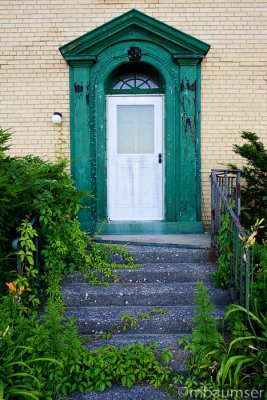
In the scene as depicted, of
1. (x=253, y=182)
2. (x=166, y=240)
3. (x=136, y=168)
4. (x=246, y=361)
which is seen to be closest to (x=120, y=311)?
(x=246, y=361)

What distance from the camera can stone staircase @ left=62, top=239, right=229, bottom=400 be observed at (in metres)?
3.93

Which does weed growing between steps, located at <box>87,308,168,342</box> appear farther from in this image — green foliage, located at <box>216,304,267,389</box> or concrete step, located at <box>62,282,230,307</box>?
green foliage, located at <box>216,304,267,389</box>

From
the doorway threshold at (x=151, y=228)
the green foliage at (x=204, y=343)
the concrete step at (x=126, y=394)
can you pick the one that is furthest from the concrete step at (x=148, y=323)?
the doorway threshold at (x=151, y=228)

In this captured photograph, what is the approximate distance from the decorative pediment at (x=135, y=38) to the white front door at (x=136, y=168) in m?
0.83

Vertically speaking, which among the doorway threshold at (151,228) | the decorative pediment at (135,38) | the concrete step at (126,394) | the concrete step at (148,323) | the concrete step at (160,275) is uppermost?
the decorative pediment at (135,38)

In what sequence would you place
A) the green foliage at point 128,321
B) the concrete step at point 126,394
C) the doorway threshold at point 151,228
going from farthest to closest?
the doorway threshold at point 151,228 → the green foliage at point 128,321 → the concrete step at point 126,394

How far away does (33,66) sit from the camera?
24.2ft

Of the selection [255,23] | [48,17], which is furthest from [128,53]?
[255,23]

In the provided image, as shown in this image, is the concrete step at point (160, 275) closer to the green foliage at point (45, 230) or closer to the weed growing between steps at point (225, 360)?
the green foliage at point (45, 230)

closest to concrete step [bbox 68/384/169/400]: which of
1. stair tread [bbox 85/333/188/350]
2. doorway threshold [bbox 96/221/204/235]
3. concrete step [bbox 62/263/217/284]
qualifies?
stair tread [bbox 85/333/188/350]

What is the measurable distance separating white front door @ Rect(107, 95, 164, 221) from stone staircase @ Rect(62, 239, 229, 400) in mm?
1909

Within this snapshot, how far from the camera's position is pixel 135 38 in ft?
23.8

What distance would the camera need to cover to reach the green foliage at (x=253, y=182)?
20.6ft

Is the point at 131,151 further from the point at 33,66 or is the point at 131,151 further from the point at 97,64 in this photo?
the point at 33,66
